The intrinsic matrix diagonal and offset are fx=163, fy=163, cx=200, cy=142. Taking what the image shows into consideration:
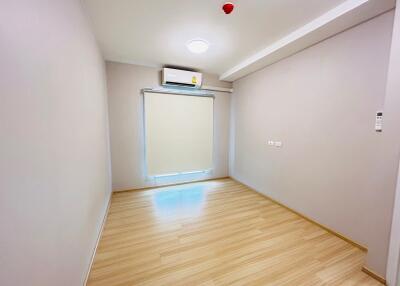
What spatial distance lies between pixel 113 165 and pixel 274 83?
338 cm

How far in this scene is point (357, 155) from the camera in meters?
1.84

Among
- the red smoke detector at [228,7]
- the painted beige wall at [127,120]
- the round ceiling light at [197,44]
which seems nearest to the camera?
the red smoke detector at [228,7]

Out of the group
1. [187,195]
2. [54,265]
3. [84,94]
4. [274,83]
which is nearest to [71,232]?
[54,265]

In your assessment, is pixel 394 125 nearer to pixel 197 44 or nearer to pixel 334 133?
pixel 334 133

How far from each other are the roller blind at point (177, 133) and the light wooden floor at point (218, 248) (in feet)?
3.30

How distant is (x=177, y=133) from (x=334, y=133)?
268cm

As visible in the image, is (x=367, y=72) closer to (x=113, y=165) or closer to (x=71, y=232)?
(x=71, y=232)

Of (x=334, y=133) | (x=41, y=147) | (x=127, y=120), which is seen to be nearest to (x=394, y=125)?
(x=334, y=133)

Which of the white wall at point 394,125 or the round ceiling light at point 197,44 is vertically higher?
the round ceiling light at point 197,44

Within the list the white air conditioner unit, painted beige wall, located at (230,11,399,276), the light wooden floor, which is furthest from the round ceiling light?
the light wooden floor

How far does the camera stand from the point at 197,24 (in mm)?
1978

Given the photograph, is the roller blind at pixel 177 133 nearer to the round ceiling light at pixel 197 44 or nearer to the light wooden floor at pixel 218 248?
the light wooden floor at pixel 218 248

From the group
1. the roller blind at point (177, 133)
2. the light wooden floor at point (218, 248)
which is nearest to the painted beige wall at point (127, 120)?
the roller blind at point (177, 133)

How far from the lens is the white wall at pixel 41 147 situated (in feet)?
1.98
